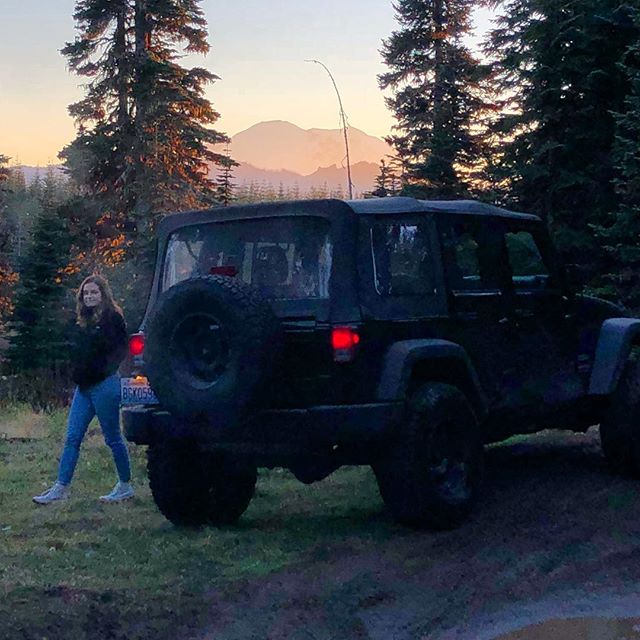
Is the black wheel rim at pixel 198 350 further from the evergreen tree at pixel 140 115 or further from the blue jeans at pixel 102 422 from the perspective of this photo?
the evergreen tree at pixel 140 115

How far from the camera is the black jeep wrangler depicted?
5.68m

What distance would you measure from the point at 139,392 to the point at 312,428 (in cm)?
159

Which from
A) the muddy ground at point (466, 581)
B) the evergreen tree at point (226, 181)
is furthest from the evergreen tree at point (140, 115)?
the muddy ground at point (466, 581)

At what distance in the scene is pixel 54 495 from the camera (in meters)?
7.89

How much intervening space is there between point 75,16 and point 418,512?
86.4 feet

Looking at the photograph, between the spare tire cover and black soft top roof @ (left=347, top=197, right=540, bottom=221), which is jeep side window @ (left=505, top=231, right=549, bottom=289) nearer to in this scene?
black soft top roof @ (left=347, top=197, right=540, bottom=221)

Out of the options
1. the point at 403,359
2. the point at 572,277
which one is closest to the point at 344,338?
the point at 403,359

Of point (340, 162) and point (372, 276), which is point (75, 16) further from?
point (372, 276)

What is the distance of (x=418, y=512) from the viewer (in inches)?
231

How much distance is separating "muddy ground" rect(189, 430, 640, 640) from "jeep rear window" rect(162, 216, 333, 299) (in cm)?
162

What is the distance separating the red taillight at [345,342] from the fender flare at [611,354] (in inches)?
101

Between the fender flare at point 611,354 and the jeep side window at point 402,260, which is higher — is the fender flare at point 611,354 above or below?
below

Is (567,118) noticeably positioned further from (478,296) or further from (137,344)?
(137,344)

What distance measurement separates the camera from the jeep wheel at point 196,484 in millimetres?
6516
